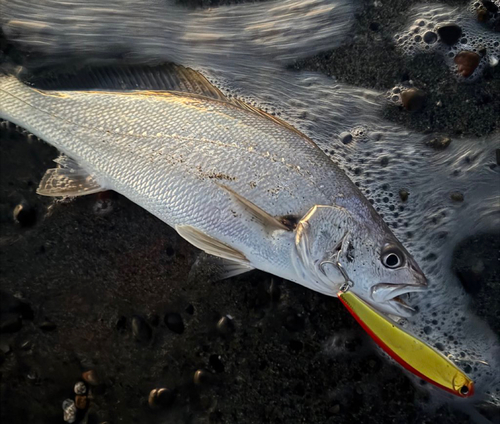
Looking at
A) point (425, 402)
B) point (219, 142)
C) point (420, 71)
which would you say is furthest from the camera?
point (420, 71)

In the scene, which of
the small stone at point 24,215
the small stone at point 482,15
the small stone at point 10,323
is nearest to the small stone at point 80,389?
the small stone at point 10,323

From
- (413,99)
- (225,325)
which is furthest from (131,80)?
(413,99)

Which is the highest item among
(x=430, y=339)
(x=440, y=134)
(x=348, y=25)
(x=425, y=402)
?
(x=348, y=25)

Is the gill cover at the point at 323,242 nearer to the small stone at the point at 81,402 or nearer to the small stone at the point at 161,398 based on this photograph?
the small stone at the point at 161,398

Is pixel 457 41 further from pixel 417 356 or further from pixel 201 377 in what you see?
pixel 201 377

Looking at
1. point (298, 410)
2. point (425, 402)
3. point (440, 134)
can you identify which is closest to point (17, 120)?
point (298, 410)

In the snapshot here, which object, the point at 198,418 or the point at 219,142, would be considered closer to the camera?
the point at 219,142

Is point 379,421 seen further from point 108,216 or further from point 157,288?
point 108,216
